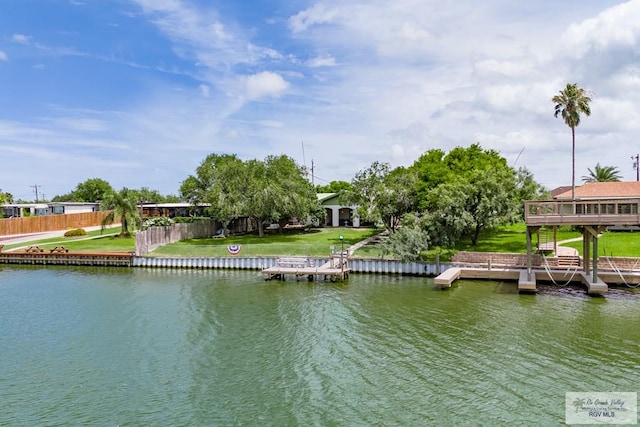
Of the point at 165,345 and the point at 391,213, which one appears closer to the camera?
the point at 165,345

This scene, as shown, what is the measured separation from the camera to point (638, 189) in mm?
51781

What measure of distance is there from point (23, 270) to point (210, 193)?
1797 cm

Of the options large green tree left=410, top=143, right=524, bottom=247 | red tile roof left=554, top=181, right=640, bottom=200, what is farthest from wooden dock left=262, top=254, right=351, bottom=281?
red tile roof left=554, top=181, right=640, bottom=200

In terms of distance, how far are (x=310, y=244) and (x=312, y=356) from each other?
25975 millimetres


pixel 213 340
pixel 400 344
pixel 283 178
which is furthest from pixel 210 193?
pixel 400 344

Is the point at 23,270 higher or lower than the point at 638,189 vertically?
lower

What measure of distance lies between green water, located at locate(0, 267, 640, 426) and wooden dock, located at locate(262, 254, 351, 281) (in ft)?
12.9

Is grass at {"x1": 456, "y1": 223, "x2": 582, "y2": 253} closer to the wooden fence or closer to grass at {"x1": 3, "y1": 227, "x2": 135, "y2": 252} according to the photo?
grass at {"x1": 3, "y1": 227, "x2": 135, "y2": 252}

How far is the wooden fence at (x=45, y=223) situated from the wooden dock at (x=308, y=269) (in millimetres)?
43027

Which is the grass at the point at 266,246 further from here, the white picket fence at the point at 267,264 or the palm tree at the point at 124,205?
the palm tree at the point at 124,205

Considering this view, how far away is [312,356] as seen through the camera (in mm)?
18094

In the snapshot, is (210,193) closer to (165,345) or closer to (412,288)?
(412,288)

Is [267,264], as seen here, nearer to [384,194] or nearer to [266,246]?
[266,246]

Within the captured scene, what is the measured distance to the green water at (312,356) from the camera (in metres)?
13.8
